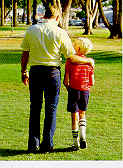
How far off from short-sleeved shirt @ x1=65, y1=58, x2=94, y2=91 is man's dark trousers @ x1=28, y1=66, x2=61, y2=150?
1.08ft

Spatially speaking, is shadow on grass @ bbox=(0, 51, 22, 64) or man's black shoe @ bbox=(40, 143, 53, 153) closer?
man's black shoe @ bbox=(40, 143, 53, 153)

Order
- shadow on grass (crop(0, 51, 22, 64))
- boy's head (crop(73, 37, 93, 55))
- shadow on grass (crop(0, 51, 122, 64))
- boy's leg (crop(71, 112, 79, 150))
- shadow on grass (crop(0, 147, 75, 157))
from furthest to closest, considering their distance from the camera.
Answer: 1. shadow on grass (crop(0, 51, 122, 64))
2. shadow on grass (crop(0, 51, 22, 64))
3. boy's leg (crop(71, 112, 79, 150))
4. boy's head (crop(73, 37, 93, 55))
5. shadow on grass (crop(0, 147, 75, 157))

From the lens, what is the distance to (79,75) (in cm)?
735

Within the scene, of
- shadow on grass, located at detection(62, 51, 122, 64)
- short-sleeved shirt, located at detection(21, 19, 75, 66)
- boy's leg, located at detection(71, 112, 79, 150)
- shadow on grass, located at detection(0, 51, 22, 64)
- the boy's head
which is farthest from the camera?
shadow on grass, located at detection(62, 51, 122, 64)

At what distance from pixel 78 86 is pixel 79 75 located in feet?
0.50

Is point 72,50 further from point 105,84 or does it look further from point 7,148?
point 105,84

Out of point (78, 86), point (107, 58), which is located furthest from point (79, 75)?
point (107, 58)

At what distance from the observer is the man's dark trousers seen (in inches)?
274

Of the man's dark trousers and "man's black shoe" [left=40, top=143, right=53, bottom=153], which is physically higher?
the man's dark trousers

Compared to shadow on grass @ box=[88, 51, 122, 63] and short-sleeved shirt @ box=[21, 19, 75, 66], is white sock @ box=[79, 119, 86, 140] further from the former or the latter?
shadow on grass @ box=[88, 51, 122, 63]

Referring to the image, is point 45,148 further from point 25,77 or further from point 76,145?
point 25,77

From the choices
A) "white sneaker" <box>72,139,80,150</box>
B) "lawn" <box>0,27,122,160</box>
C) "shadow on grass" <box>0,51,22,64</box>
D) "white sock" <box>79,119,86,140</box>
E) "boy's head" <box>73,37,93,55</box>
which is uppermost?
"boy's head" <box>73,37,93,55</box>

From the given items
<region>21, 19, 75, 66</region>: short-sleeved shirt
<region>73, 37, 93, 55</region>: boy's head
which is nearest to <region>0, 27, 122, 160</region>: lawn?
<region>21, 19, 75, 66</region>: short-sleeved shirt

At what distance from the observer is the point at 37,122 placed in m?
7.16
